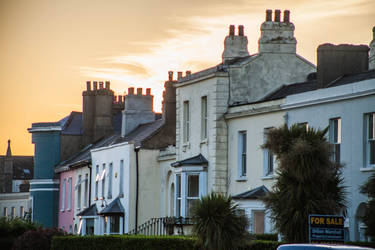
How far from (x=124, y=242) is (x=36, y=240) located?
31.4 ft

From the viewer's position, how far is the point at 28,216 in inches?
2945

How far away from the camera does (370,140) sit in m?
35.7

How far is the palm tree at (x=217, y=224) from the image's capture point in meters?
31.3

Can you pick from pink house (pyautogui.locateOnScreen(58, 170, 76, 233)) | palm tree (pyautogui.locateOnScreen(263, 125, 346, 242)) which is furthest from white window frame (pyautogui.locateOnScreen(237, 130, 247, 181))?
pink house (pyautogui.locateOnScreen(58, 170, 76, 233))

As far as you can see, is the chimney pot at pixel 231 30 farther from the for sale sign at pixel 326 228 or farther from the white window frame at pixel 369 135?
the for sale sign at pixel 326 228

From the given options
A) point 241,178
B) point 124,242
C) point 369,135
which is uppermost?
point 369,135

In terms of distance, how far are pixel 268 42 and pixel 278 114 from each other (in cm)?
705

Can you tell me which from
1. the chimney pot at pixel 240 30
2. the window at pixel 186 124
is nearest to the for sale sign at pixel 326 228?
the window at pixel 186 124

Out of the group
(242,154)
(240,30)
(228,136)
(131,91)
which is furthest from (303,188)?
(131,91)

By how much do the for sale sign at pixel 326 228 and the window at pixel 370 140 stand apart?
10.6 meters

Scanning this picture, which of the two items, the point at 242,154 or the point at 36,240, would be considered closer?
the point at 242,154

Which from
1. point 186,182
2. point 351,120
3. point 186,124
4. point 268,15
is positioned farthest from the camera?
point 186,124

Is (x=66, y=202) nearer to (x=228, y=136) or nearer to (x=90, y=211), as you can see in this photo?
(x=90, y=211)

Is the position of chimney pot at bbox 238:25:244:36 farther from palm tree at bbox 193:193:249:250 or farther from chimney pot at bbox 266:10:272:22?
palm tree at bbox 193:193:249:250
